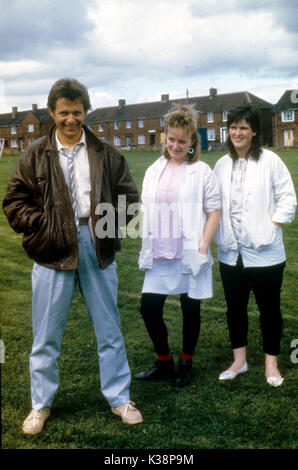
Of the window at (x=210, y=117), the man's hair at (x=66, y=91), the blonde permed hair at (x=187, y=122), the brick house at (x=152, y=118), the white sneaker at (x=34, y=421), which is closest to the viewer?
the man's hair at (x=66, y=91)

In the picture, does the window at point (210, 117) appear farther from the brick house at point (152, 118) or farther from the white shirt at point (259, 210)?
the white shirt at point (259, 210)

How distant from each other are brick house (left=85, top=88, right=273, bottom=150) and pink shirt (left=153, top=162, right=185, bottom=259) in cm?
5811

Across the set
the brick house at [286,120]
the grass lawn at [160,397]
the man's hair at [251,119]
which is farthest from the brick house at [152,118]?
the man's hair at [251,119]

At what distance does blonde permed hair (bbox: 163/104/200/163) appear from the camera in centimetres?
380

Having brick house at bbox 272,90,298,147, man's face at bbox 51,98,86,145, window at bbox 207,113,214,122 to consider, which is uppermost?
window at bbox 207,113,214,122

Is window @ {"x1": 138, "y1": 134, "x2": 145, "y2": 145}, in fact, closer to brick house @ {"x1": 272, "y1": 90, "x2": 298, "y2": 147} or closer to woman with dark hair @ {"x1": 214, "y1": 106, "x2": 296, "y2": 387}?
brick house @ {"x1": 272, "y1": 90, "x2": 298, "y2": 147}

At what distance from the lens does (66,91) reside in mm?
3170

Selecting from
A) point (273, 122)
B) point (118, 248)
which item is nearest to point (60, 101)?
point (118, 248)

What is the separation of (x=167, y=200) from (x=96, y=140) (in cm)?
81

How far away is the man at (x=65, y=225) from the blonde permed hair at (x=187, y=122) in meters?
0.60

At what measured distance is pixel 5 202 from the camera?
3357 millimetres

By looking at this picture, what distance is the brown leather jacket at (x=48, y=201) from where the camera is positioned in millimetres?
3234

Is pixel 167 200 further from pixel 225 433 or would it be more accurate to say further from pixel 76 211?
pixel 225 433

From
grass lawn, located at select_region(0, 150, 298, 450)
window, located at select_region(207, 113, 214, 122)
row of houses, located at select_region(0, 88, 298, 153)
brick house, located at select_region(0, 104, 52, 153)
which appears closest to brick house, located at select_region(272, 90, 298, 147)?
row of houses, located at select_region(0, 88, 298, 153)
